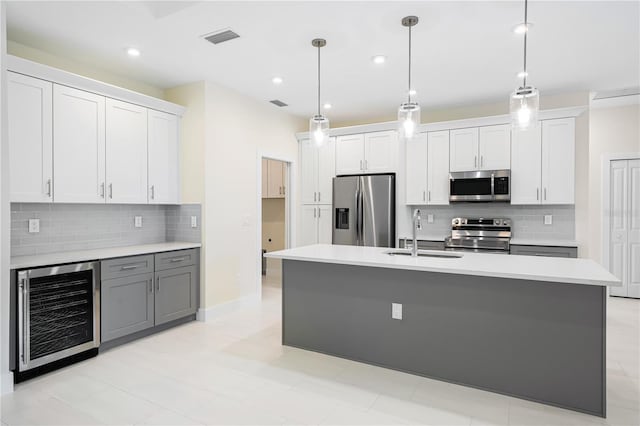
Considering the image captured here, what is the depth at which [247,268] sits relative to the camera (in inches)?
191

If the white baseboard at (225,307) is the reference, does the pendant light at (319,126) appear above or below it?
above

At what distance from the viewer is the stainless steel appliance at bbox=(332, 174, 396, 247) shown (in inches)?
205

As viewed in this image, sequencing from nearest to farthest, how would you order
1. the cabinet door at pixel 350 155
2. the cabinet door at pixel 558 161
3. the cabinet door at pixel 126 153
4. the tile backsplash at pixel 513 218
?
the cabinet door at pixel 126 153
the cabinet door at pixel 558 161
the tile backsplash at pixel 513 218
the cabinet door at pixel 350 155

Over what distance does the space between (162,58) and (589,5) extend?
3.55 metres

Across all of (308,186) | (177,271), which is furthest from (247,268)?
(308,186)

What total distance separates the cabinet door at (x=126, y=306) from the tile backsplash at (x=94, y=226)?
0.70 meters

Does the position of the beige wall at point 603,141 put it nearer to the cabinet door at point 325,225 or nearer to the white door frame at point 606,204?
the white door frame at point 606,204

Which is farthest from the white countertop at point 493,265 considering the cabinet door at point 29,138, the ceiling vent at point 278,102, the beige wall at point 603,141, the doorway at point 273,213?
the doorway at point 273,213

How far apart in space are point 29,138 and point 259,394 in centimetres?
271

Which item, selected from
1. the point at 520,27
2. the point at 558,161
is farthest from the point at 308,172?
the point at 520,27

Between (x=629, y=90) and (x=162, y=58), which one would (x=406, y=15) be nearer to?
(x=162, y=58)

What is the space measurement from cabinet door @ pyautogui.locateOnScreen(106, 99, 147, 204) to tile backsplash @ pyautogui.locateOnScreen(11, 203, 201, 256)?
0.33 meters

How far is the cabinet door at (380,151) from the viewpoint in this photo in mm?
5309

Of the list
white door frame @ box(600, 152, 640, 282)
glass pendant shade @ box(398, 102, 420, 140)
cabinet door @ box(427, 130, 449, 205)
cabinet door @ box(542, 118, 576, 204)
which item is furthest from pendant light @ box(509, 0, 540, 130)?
white door frame @ box(600, 152, 640, 282)
